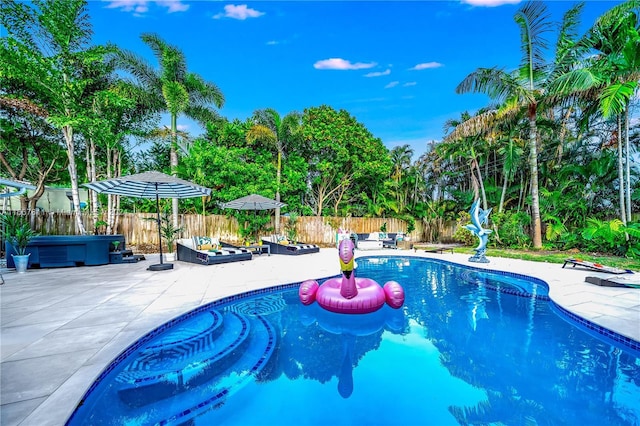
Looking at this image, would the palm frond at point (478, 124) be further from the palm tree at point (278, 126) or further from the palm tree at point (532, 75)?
the palm tree at point (278, 126)

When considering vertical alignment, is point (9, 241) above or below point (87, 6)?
below

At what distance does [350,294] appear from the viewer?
4668 mm

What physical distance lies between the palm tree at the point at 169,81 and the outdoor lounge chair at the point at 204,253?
4.24 metres

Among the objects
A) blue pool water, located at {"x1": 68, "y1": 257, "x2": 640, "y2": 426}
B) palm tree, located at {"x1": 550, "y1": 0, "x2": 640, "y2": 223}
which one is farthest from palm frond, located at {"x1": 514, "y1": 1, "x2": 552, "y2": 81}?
blue pool water, located at {"x1": 68, "y1": 257, "x2": 640, "y2": 426}

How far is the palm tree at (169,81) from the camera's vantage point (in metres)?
12.7


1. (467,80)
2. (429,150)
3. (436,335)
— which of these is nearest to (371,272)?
(436,335)

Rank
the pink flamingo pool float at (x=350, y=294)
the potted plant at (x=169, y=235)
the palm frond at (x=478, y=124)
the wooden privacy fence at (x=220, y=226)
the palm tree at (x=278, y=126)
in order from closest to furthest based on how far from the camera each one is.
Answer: the pink flamingo pool float at (x=350, y=294)
the potted plant at (x=169, y=235)
the wooden privacy fence at (x=220, y=226)
the palm frond at (x=478, y=124)
the palm tree at (x=278, y=126)

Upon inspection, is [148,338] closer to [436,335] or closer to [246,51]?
[436,335]

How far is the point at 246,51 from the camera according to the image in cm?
1475

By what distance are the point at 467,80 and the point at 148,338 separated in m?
14.5

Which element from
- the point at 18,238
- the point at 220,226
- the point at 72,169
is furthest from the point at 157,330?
the point at 220,226

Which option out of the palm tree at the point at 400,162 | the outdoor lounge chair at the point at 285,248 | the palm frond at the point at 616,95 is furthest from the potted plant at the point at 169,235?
the palm frond at the point at 616,95

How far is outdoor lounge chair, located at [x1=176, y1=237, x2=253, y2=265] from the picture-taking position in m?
8.86

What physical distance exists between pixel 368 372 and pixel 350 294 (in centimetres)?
151
